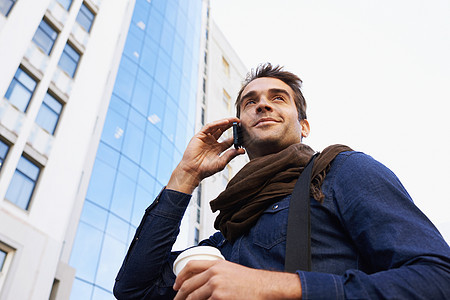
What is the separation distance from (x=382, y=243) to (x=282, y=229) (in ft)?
1.43

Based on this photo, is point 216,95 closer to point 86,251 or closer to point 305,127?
point 86,251

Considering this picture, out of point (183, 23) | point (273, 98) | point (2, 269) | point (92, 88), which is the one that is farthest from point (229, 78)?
point (273, 98)

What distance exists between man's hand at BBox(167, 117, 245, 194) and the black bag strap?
867 millimetres

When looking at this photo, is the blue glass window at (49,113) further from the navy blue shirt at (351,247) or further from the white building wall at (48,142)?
the navy blue shirt at (351,247)

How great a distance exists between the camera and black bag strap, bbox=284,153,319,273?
4.39ft

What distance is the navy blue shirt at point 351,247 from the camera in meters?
1.14

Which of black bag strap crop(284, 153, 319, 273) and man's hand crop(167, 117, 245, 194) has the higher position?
man's hand crop(167, 117, 245, 194)

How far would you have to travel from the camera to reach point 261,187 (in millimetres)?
1858

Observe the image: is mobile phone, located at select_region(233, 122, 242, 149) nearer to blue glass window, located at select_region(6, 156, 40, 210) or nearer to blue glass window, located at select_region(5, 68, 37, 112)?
blue glass window, located at select_region(6, 156, 40, 210)

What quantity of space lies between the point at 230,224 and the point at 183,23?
26.5 m

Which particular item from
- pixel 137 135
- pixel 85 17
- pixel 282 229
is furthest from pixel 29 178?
pixel 282 229

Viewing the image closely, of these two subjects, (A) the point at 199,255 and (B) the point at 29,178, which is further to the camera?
(B) the point at 29,178

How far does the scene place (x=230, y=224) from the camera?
1.85 metres

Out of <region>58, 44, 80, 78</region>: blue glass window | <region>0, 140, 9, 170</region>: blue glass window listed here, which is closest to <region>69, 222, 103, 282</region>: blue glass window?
<region>0, 140, 9, 170</region>: blue glass window
